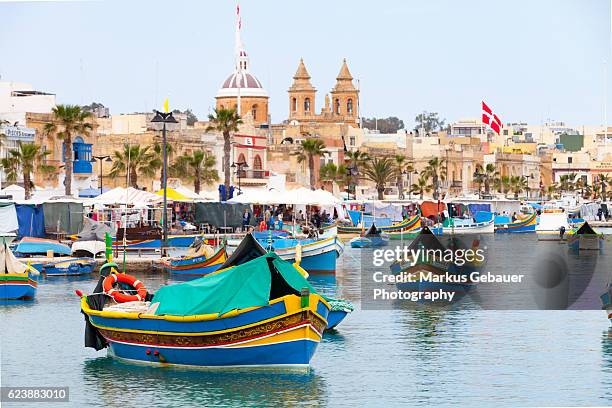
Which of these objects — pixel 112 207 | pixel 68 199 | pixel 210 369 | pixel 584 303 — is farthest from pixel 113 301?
pixel 112 207

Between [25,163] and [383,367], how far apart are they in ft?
140

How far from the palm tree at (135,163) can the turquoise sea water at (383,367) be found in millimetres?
38581

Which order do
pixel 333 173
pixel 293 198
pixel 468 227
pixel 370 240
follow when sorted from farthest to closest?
pixel 333 173
pixel 468 227
pixel 370 240
pixel 293 198

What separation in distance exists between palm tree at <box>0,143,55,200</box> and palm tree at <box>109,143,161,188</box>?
5004 millimetres

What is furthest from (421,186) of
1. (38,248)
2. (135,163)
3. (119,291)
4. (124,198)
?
(119,291)

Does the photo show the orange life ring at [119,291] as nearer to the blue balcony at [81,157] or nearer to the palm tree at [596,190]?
the blue balcony at [81,157]

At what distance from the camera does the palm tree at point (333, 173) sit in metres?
103

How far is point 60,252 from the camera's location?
4966 cm

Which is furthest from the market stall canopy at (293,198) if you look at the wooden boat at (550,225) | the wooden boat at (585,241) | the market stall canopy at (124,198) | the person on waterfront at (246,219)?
the wooden boat at (550,225)

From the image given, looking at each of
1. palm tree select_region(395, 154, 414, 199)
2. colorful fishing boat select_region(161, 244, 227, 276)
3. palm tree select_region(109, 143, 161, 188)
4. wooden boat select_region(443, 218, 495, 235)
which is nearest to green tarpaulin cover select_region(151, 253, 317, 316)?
colorful fishing boat select_region(161, 244, 227, 276)

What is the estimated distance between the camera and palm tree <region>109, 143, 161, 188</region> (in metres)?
75.2

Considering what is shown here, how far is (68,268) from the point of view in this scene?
151 feet

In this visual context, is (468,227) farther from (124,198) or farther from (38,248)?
(38,248)

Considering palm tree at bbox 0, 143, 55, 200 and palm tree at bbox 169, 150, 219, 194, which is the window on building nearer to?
palm tree at bbox 169, 150, 219, 194
